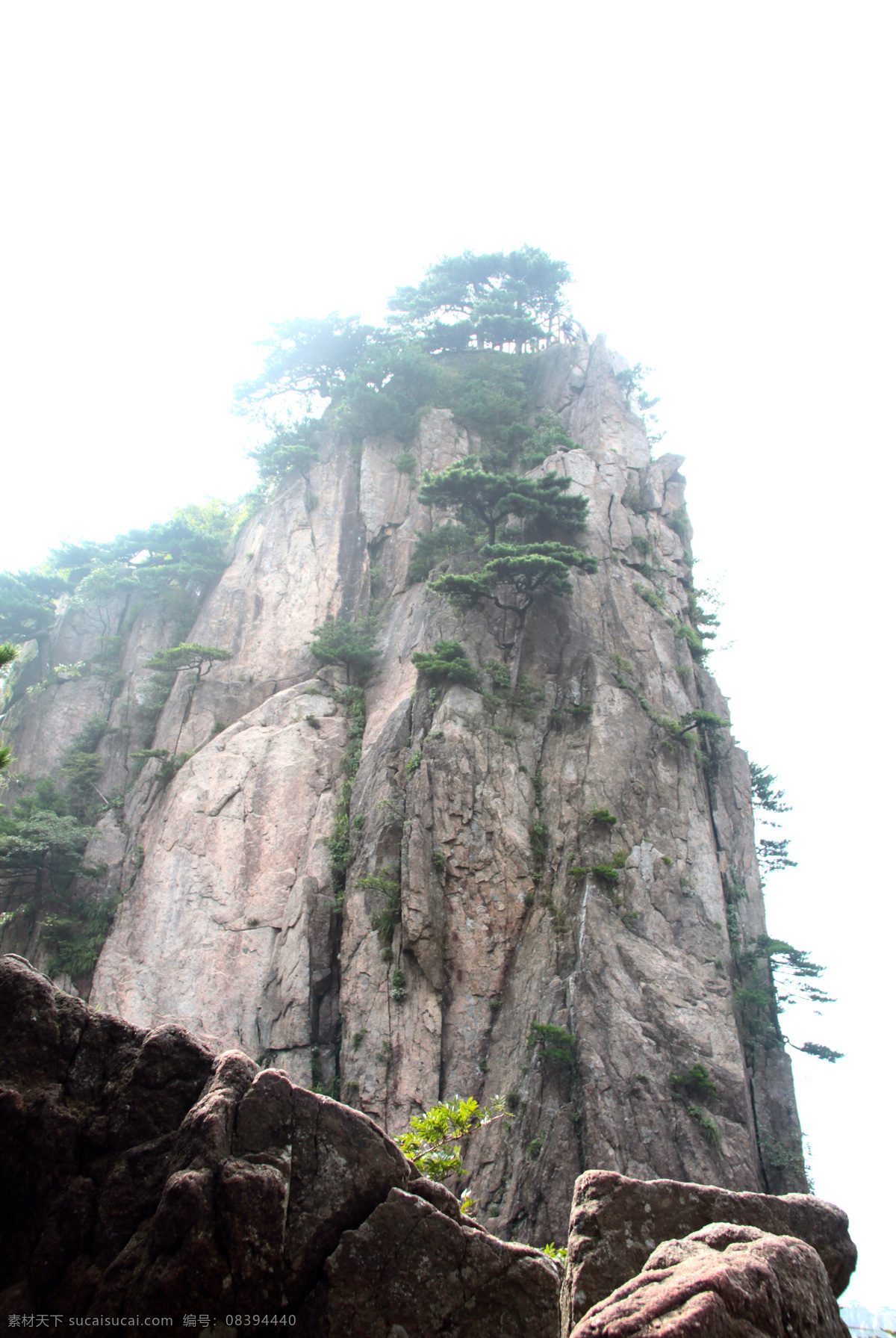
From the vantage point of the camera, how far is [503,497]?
27.3 m

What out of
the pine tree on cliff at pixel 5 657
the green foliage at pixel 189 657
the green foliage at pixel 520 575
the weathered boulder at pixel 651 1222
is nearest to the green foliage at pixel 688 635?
the green foliage at pixel 520 575

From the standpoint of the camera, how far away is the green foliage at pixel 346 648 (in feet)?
92.6

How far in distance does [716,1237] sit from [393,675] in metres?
22.2

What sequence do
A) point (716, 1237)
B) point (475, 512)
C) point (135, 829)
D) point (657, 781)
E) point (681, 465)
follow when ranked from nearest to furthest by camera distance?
point (716, 1237), point (657, 781), point (135, 829), point (475, 512), point (681, 465)

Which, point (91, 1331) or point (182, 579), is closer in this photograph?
point (91, 1331)

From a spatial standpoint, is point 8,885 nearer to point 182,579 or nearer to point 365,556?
point 182,579

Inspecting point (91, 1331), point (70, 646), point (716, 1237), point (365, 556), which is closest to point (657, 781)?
point (365, 556)

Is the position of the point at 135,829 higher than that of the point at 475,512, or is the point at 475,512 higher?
the point at 475,512

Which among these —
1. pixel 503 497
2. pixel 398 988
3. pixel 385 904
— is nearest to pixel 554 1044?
pixel 398 988

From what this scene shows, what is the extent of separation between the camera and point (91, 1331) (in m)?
5.18

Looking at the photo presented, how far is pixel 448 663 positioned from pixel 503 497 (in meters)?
7.01

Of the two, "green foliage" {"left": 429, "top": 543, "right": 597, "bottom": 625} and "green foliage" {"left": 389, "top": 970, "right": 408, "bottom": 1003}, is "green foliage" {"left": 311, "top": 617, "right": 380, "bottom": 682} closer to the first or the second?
"green foliage" {"left": 429, "top": 543, "right": 597, "bottom": 625}

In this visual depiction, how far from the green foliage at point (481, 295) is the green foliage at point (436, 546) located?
54.0 feet

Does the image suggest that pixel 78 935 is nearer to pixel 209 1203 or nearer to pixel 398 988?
pixel 398 988
